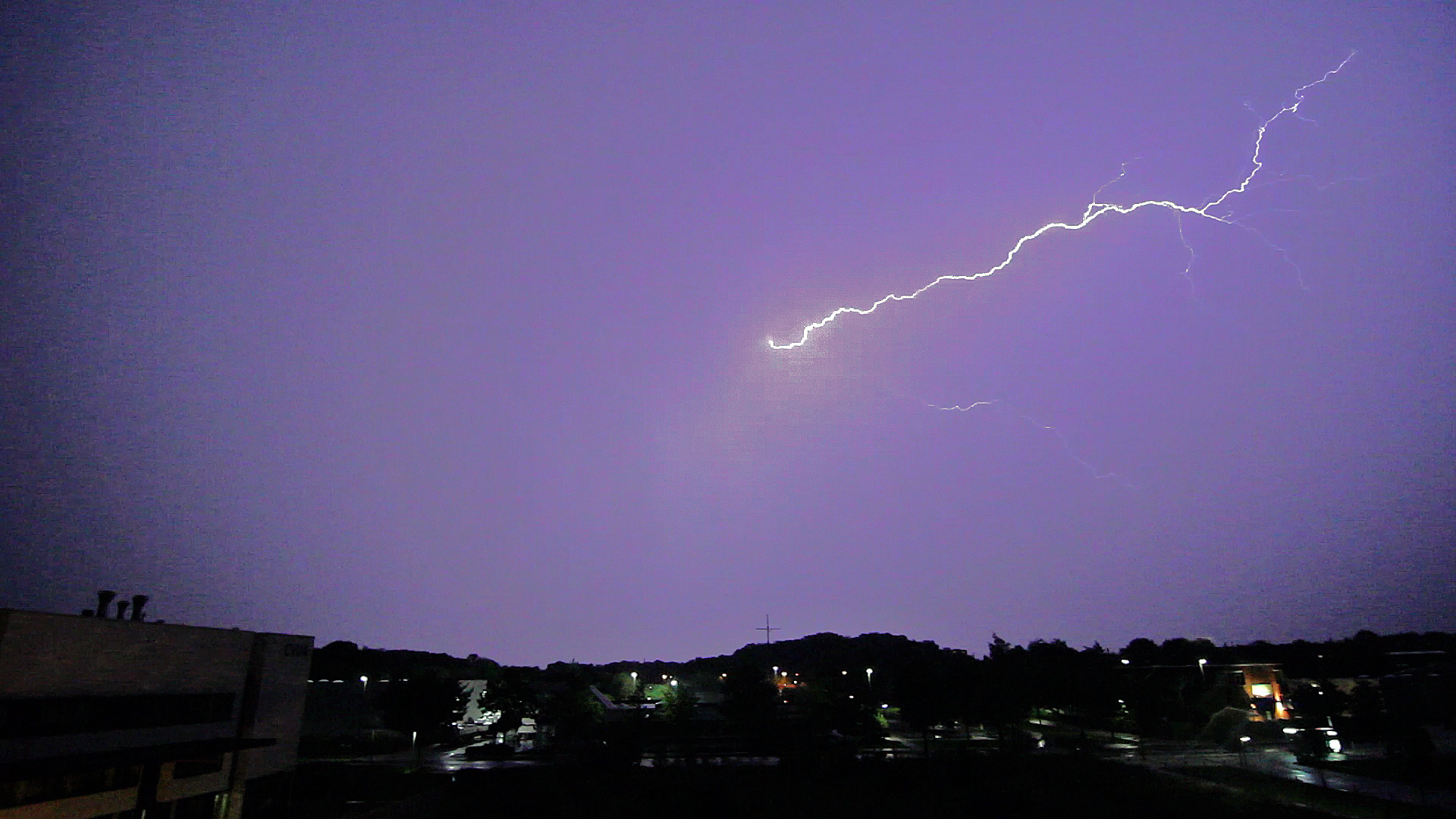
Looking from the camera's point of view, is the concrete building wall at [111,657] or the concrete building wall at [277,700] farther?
the concrete building wall at [277,700]

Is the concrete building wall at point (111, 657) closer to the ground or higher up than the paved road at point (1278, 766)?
higher up

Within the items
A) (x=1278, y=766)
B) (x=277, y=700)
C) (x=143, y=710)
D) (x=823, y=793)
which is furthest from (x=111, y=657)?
(x=1278, y=766)

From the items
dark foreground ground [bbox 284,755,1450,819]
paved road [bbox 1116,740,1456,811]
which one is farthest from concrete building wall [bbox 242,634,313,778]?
paved road [bbox 1116,740,1456,811]

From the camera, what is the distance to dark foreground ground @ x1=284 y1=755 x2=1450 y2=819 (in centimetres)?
2228

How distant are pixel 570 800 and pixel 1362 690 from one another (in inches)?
1897

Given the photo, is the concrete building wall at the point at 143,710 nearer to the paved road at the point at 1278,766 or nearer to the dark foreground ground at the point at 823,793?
the dark foreground ground at the point at 823,793

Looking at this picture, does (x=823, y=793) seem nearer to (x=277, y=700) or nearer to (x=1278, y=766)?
(x=277, y=700)

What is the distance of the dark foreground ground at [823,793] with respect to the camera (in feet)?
73.1

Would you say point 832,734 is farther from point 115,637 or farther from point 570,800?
point 115,637

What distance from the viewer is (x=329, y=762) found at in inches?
1420

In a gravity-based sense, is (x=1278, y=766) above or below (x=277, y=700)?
below

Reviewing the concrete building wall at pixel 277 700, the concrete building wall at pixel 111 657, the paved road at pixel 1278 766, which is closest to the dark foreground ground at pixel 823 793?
the concrete building wall at pixel 277 700

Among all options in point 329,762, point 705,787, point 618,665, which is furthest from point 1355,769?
point 618,665

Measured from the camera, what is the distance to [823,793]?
24656mm
